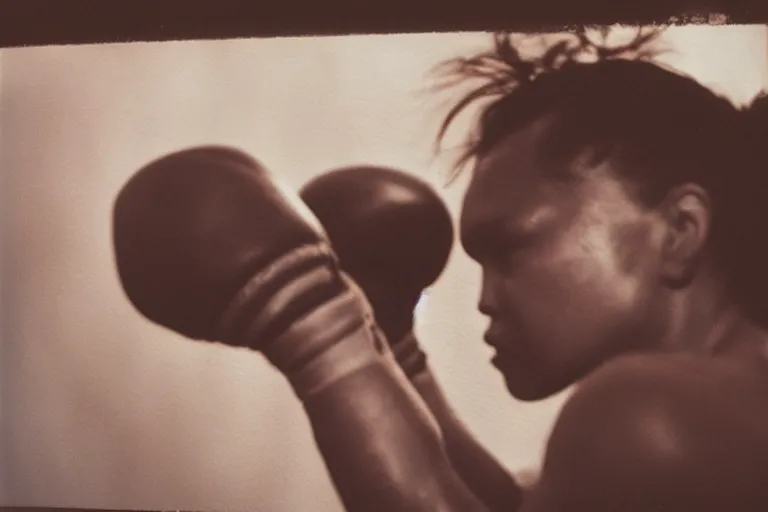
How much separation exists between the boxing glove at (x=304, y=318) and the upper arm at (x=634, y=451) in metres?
0.16

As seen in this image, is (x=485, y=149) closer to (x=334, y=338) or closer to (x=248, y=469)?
(x=334, y=338)

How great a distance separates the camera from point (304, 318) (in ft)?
3.49

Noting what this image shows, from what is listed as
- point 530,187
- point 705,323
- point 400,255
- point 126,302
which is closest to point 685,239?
point 705,323

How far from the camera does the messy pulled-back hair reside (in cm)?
104

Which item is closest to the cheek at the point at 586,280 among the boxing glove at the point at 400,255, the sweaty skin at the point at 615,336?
the sweaty skin at the point at 615,336

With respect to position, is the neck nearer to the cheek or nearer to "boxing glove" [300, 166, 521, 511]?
the cheek

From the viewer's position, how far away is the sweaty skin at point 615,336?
0.98 metres

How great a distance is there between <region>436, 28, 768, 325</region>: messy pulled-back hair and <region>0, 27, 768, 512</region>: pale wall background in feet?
0.13

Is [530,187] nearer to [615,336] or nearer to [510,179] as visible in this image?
[510,179]

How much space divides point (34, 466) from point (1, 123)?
0.56m

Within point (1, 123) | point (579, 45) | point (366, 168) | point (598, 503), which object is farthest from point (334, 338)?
point (1, 123)

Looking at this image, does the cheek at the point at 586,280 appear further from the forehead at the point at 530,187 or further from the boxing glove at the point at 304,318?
the boxing glove at the point at 304,318

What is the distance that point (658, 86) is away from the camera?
3.55 ft

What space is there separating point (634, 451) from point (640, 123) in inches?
17.6
